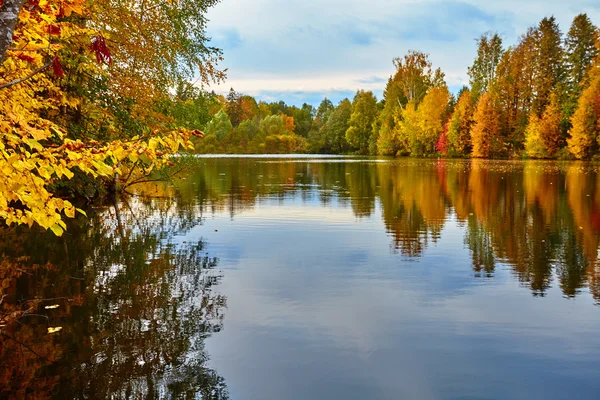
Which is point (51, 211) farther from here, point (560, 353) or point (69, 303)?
point (560, 353)

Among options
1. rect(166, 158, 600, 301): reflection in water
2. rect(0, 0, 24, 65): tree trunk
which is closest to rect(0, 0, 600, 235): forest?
rect(0, 0, 24, 65): tree trunk

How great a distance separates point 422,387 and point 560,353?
1.76 meters

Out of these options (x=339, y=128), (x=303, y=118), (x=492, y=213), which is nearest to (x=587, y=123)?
(x=492, y=213)

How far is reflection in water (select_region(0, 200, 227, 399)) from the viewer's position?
209 inches

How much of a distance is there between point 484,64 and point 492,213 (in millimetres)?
65864

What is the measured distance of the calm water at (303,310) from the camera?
17.7 feet

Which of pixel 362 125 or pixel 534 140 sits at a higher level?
pixel 362 125

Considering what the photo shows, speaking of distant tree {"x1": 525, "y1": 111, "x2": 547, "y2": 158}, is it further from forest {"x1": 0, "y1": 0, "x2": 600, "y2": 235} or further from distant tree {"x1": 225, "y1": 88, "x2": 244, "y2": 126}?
distant tree {"x1": 225, "y1": 88, "x2": 244, "y2": 126}

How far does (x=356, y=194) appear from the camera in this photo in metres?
23.5

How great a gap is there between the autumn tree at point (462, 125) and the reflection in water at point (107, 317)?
6788 centimetres

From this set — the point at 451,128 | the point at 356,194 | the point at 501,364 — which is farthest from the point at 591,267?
the point at 451,128

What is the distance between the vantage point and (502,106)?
233ft

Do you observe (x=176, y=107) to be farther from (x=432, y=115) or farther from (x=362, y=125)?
(x=362, y=125)

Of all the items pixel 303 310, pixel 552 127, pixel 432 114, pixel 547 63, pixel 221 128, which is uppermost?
pixel 547 63
